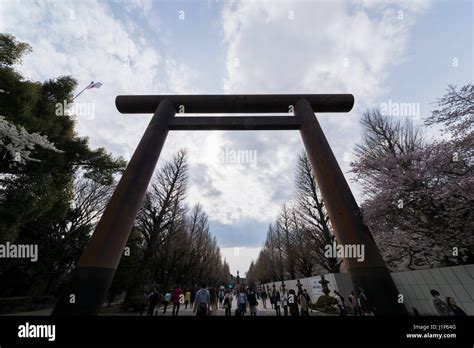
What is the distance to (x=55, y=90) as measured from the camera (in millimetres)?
12055

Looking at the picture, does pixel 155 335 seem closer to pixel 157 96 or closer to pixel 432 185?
pixel 157 96

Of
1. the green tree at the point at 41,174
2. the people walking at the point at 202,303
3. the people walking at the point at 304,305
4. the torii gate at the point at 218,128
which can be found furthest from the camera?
the green tree at the point at 41,174

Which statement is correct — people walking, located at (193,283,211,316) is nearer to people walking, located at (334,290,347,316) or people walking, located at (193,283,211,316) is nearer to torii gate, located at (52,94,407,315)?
torii gate, located at (52,94,407,315)

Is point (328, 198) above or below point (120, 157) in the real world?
below

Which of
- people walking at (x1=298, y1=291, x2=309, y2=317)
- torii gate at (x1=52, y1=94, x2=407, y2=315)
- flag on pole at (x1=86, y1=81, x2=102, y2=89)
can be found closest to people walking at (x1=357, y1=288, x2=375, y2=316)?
torii gate at (x1=52, y1=94, x2=407, y2=315)

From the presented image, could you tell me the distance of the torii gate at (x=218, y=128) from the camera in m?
3.98

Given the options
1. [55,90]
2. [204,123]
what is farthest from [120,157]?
[204,123]

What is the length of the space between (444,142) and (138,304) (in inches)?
721

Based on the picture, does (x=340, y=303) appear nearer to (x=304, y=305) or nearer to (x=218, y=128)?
(x=304, y=305)

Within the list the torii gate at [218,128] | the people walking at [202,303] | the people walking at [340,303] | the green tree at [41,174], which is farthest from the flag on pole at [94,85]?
the people walking at [340,303]

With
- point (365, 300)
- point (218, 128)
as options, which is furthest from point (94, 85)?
point (365, 300)

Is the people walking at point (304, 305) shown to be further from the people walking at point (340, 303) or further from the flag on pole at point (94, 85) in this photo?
the flag on pole at point (94, 85)

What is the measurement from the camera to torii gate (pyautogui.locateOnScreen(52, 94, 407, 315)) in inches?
157

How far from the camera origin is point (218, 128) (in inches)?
269
